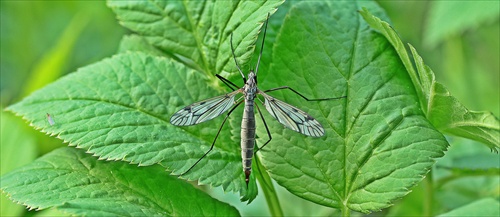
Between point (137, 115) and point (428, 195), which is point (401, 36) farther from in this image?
point (137, 115)

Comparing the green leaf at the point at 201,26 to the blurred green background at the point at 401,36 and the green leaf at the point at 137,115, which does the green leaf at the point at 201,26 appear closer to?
the green leaf at the point at 137,115

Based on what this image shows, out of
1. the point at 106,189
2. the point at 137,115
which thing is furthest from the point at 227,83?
the point at 106,189

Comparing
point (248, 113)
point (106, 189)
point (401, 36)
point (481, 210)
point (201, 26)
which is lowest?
point (106, 189)

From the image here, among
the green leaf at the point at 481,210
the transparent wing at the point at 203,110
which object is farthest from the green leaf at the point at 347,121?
the green leaf at the point at 481,210

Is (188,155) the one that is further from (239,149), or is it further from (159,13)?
(159,13)

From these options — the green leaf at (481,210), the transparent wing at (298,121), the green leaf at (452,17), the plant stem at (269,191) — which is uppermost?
the green leaf at (452,17)

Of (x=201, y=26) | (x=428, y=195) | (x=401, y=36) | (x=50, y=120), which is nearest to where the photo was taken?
(x=50, y=120)

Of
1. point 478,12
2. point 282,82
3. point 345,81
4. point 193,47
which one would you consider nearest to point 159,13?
point 193,47
